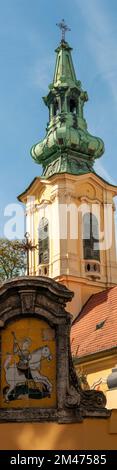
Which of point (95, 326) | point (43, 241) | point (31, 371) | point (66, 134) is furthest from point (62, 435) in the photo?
point (66, 134)

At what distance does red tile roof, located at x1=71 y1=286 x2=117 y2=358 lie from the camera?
22.0m

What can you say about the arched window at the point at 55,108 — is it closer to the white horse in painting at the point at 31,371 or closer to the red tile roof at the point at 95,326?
the red tile roof at the point at 95,326

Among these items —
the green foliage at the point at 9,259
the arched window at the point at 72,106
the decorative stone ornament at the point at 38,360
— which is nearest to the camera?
the decorative stone ornament at the point at 38,360

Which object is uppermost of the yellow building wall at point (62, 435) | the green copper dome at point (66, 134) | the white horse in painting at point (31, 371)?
the green copper dome at point (66, 134)

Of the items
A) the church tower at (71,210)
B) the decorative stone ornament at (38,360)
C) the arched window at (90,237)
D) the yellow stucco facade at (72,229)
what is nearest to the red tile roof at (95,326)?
the yellow stucco facade at (72,229)

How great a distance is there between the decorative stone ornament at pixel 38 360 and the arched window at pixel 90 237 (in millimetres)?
18589

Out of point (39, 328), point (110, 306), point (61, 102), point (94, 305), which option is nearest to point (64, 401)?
point (39, 328)

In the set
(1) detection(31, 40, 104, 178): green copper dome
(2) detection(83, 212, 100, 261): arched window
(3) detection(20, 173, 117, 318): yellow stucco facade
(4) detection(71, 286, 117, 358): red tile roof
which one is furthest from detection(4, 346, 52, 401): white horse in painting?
A: (1) detection(31, 40, 104, 178): green copper dome

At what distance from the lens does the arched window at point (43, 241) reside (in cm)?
3055

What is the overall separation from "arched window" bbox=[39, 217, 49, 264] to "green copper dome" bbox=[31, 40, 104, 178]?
246 cm

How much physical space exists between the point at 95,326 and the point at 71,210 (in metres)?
7.13

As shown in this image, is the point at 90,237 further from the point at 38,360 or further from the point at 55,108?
the point at 38,360

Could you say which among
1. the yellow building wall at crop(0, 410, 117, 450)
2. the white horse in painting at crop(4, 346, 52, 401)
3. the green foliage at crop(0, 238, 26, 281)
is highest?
the green foliage at crop(0, 238, 26, 281)

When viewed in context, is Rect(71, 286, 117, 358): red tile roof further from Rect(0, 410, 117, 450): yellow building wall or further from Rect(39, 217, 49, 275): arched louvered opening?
Rect(0, 410, 117, 450): yellow building wall
